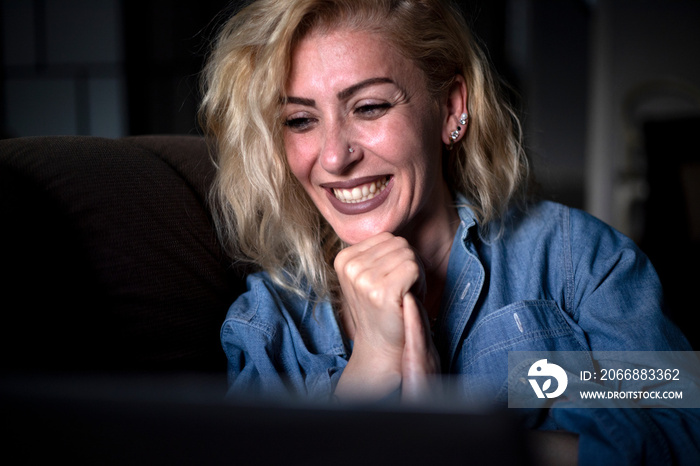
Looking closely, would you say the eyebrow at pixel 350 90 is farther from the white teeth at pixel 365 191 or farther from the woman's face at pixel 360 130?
→ the white teeth at pixel 365 191

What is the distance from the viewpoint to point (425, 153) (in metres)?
1.30

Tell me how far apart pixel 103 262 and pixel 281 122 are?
48cm

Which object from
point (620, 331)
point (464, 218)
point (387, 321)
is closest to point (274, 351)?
point (387, 321)

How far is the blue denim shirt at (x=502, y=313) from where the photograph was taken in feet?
3.83

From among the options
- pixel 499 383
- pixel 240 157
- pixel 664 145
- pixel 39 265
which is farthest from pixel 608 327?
pixel 664 145

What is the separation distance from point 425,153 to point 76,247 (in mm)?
705

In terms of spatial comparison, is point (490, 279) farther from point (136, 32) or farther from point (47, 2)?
point (47, 2)

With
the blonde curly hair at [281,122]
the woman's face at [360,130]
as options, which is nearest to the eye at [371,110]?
the woman's face at [360,130]

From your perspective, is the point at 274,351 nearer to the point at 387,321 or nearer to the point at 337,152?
the point at 387,321

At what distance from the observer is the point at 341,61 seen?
1.21 meters

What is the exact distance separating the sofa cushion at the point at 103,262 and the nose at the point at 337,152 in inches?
12.3

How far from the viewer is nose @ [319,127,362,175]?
1.21m

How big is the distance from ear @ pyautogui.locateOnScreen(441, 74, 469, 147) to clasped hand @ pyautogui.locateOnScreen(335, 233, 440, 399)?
38cm

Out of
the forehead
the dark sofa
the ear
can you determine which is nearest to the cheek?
the forehead
